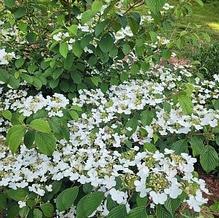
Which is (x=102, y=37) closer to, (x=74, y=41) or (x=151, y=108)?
(x=74, y=41)

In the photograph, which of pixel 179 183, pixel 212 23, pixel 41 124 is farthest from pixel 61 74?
pixel 212 23

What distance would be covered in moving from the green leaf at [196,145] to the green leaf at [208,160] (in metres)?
0.03

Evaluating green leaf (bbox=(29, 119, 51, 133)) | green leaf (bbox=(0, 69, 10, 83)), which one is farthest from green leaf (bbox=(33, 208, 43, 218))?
green leaf (bbox=(0, 69, 10, 83))

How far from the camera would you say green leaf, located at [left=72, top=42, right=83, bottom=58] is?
2.42 m

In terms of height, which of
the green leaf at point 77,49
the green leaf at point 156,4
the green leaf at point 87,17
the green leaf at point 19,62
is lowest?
the green leaf at point 19,62

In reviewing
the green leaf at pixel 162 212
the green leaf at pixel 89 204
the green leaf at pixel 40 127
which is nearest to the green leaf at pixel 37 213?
the green leaf at pixel 89 204

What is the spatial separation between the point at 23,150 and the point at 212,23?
8.65 metres

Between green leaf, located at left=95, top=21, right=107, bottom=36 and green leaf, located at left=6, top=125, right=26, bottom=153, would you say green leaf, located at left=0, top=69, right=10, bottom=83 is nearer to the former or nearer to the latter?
green leaf, located at left=95, top=21, right=107, bottom=36

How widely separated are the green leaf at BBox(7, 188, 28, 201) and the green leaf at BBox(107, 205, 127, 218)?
55 centimetres

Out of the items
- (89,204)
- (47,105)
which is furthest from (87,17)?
(89,204)

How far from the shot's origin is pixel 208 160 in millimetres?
1915

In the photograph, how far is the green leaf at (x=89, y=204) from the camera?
59.9 inches

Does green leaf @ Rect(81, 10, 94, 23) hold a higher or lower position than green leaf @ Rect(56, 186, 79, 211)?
higher

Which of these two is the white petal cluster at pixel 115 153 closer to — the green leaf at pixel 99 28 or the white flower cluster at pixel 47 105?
the white flower cluster at pixel 47 105
